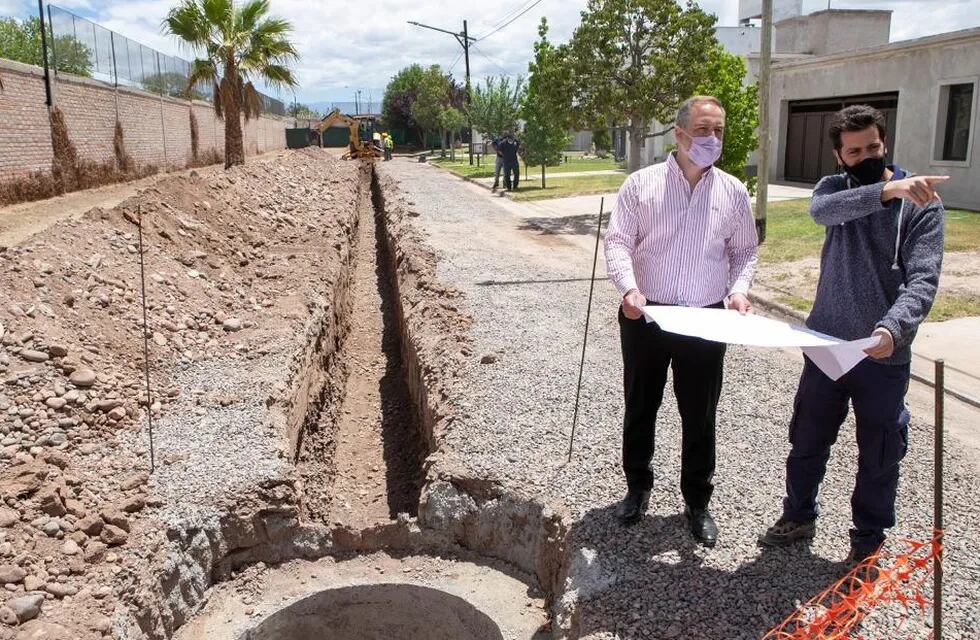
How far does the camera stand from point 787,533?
3.88 m

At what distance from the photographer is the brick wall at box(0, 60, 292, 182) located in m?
14.0

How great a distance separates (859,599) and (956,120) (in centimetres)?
1791

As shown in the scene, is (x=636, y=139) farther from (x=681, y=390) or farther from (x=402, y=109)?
(x=402, y=109)

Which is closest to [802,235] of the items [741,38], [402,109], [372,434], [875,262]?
[372,434]

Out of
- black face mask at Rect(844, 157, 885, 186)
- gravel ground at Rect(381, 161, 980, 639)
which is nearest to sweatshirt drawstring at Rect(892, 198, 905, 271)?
black face mask at Rect(844, 157, 885, 186)

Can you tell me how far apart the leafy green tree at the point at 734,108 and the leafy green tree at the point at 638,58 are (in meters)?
1.38

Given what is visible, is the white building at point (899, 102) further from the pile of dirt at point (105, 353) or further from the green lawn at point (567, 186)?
the pile of dirt at point (105, 353)

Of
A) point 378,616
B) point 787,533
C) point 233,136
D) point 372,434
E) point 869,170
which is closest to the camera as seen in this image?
point 869,170

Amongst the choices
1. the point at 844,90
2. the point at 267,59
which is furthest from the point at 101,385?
the point at 844,90

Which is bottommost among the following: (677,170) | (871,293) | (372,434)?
(372,434)

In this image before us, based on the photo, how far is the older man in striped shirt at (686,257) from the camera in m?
3.64

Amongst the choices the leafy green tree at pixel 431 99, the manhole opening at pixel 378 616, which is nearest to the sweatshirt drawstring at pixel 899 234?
the manhole opening at pixel 378 616

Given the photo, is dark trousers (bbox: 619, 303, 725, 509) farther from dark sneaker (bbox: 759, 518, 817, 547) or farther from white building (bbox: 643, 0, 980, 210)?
white building (bbox: 643, 0, 980, 210)

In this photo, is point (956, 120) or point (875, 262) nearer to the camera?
point (875, 262)
